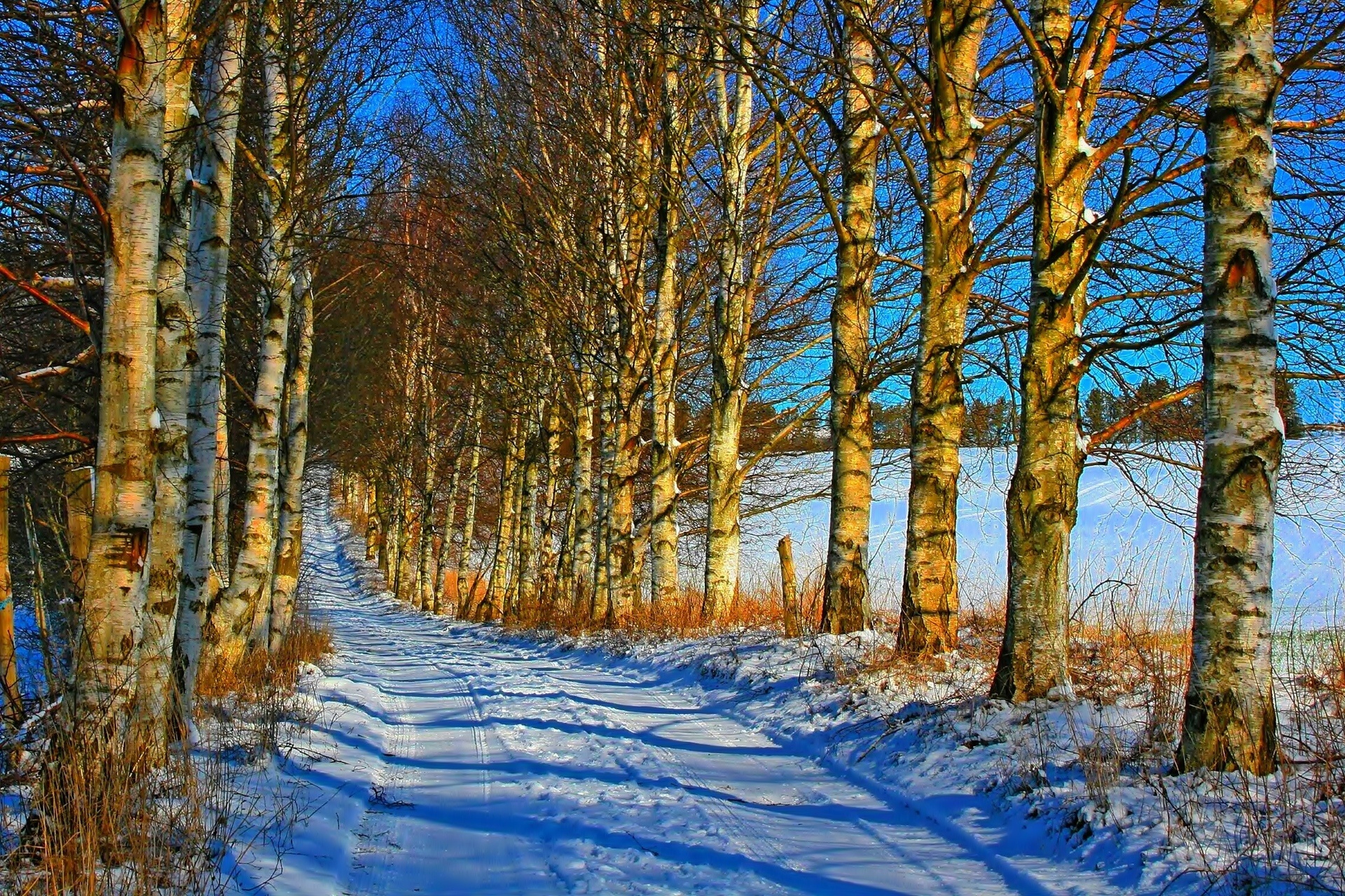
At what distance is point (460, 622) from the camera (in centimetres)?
1950

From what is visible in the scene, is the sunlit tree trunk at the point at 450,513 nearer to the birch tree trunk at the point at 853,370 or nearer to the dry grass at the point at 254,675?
the dry grass at the point at 254,675

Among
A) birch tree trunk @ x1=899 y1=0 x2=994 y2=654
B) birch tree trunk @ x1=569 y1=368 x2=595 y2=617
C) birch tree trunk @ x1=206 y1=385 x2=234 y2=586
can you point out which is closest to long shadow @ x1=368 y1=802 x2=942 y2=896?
birch tree trunk @ x1=899 y1=0 x2=994 y2=654

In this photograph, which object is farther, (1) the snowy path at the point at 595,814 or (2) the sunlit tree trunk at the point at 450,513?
(2) the sunlit tree trunk at the point at 450,513

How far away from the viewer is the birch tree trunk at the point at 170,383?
177 inches

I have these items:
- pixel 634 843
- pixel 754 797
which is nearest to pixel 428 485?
pixel 754 797

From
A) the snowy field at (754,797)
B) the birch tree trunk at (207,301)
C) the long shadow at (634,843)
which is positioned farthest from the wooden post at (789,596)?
the birch tree trunk at (207,301)

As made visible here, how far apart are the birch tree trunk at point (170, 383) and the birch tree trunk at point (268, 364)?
3.65 meters

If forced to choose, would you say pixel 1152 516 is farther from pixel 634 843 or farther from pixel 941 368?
pixel 634 843

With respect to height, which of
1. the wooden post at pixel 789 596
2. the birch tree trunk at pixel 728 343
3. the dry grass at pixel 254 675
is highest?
the birch tree trunk at pixel 728 343

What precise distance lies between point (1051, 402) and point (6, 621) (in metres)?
6.01

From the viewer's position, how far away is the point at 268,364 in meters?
9.17

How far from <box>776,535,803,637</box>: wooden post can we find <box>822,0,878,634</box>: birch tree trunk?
33cm

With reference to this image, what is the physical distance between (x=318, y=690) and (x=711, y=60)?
674cm

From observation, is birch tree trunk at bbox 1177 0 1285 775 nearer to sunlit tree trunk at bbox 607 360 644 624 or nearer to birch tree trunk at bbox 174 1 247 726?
birch tree trunk at bbox 174 1 247 726
